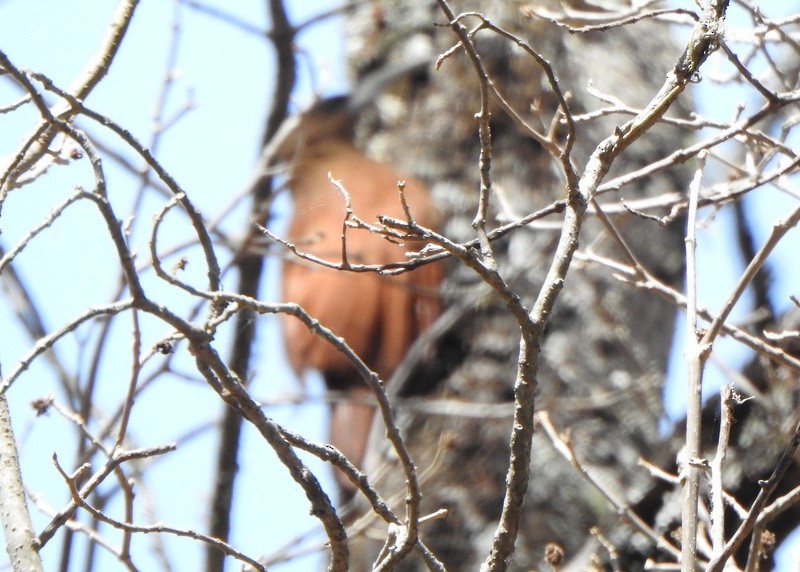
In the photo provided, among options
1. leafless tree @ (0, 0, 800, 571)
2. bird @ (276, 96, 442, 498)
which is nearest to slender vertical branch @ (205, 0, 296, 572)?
leafless tree @ (0, 0, 800, 571)

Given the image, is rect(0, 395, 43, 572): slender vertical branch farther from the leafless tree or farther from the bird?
the bird

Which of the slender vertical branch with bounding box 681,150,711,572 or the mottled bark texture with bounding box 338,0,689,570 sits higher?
the mottled bark texture with bounding box 338,0,689,570

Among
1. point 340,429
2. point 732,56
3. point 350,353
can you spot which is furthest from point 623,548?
point 340,429

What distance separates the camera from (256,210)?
264 cm

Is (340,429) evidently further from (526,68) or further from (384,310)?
(526,68)

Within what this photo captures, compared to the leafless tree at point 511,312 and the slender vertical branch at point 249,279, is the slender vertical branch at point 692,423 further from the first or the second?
the slender vertical branch at point 249,279

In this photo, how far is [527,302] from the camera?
3574 mm

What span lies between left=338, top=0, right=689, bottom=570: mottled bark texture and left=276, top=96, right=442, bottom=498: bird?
29 cm

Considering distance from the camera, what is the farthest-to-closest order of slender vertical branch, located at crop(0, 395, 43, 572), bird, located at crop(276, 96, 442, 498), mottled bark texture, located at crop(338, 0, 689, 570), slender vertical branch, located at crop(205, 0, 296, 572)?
bird, located at crop(276, 96, 442, 498) < mottled bark texture, located at crop(338, 0, 689, 570) < slender vertical branch, located at crop(205, 0, 296, 572) < slender vertical branch, located at crop(0, 395, 43, 572)

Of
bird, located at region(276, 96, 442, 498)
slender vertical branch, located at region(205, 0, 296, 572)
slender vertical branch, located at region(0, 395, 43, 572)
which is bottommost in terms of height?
slender vertical branch, located at region(0, 395, 43, 572)

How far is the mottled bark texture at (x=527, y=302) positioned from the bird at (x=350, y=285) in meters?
0.29

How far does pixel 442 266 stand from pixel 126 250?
3073mm

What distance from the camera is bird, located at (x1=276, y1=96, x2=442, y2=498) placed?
4.40 m

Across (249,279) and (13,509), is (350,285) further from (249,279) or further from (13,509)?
(13,509)
